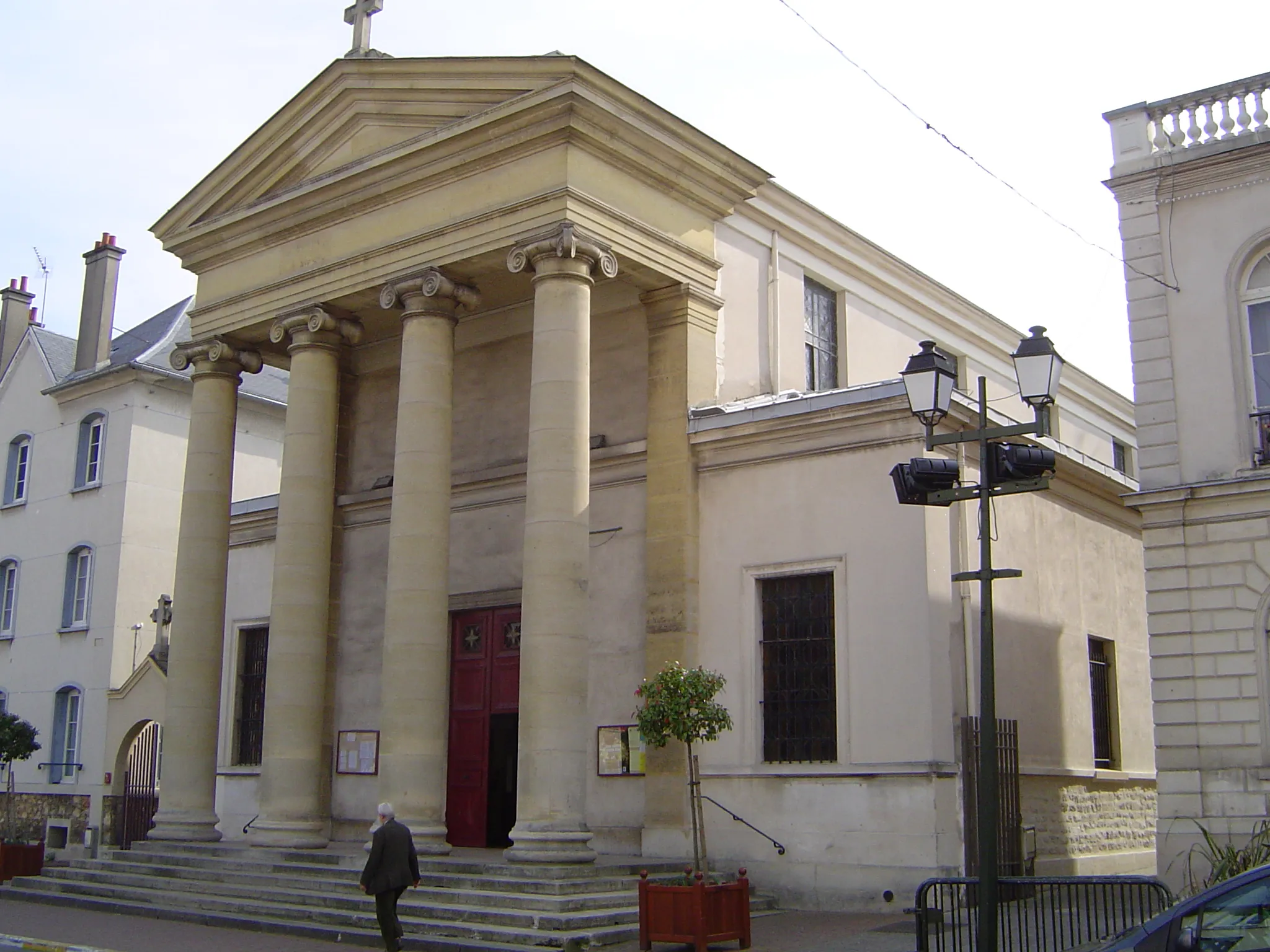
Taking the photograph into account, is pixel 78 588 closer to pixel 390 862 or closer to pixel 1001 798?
pixel 390 862

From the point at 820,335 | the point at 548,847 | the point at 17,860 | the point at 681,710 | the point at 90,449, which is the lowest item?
the point at 17,860

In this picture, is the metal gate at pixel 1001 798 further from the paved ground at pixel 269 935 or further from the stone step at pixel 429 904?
the stone step at pixel 429 904

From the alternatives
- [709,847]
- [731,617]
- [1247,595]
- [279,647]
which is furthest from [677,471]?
[1247,595]

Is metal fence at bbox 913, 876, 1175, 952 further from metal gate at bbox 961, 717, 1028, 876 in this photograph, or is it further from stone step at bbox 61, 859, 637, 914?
stone step at bbox 61, 859, 637, 914

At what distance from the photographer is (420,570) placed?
18281 mm

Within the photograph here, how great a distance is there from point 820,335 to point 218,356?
34.3 ft

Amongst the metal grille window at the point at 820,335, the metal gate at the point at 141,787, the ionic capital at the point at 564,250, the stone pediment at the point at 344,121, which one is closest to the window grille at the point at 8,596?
the metal gate at the point at 141,787

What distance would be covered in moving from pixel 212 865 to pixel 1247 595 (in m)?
14.5

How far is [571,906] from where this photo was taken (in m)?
→ 14.7

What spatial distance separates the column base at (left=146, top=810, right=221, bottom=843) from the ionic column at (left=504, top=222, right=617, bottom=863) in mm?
6988

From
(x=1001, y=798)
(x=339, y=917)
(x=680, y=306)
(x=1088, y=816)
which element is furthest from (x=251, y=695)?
(x=1088, y=816)

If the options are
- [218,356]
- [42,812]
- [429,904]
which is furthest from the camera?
[42,812]

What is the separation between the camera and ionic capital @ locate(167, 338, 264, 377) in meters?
22.7

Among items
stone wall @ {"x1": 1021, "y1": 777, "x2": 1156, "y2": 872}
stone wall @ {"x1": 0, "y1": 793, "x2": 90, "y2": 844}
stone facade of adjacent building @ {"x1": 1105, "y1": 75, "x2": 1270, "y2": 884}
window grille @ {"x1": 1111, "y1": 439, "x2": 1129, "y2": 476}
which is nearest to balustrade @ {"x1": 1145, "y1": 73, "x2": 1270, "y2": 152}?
stone facade of adjacent building @ {"x1": 1105, "y1": 75, "x2": 1270, "y2": 884}
